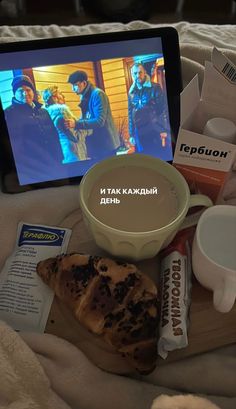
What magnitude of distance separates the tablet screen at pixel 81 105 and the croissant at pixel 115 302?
7.9 inches

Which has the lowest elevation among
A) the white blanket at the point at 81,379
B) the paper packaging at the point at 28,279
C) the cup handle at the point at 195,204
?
the white blanket at the point at 81,379

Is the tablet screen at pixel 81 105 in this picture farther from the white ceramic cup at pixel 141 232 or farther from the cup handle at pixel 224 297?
the cup handle at pixel 224 297

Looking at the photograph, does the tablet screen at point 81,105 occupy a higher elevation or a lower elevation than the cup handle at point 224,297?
higher

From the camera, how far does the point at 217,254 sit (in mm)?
604

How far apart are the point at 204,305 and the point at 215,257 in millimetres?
69

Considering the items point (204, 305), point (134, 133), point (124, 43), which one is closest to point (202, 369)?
point (204, 305)

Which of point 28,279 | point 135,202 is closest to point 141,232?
point 135,202

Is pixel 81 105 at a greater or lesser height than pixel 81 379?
greater

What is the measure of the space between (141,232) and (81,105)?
250 millimetres

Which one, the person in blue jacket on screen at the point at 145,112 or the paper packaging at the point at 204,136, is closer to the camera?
the paper packaging at the point at 204,136

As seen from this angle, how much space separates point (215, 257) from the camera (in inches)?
23.6

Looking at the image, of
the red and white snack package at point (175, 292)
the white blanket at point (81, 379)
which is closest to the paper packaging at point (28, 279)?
the white blanket at point (81, 379)

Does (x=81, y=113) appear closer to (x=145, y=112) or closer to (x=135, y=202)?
(x=145, y=112)

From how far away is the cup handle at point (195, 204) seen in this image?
0.64 meters
